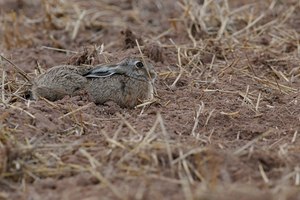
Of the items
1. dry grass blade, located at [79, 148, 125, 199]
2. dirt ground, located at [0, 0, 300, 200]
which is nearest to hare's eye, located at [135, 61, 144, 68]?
dirt ground, located at [0, 0, 300, 200]

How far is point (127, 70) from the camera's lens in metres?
5.75

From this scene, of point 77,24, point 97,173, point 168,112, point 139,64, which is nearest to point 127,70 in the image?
point 139,64

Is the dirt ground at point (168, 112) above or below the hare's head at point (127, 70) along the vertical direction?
below

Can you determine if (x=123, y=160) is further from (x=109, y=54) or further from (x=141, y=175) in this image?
(x=109, y=54)

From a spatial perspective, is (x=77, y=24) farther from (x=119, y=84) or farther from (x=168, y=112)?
(x=168, y=112)

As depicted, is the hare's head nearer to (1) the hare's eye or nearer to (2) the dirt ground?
(1) the hare's eye

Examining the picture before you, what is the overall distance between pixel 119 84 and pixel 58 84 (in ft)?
1.39

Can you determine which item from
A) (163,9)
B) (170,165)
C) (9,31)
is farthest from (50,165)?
(163,9)

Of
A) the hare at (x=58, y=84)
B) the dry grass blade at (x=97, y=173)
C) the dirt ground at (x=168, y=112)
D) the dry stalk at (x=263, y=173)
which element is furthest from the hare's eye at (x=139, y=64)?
the dry stalk at (x=263, y=173)

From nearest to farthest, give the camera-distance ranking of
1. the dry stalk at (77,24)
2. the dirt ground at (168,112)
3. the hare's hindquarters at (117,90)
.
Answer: the dirt ground at (168,112) < the hare's hindquarters at (117,90) < the dry stalk at (77,24)

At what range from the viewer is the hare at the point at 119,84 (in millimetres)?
5691

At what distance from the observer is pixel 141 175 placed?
4.28m

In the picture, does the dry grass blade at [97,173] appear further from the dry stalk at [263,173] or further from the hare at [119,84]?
the hare at [119,84]

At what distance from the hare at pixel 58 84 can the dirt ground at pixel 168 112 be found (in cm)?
12
